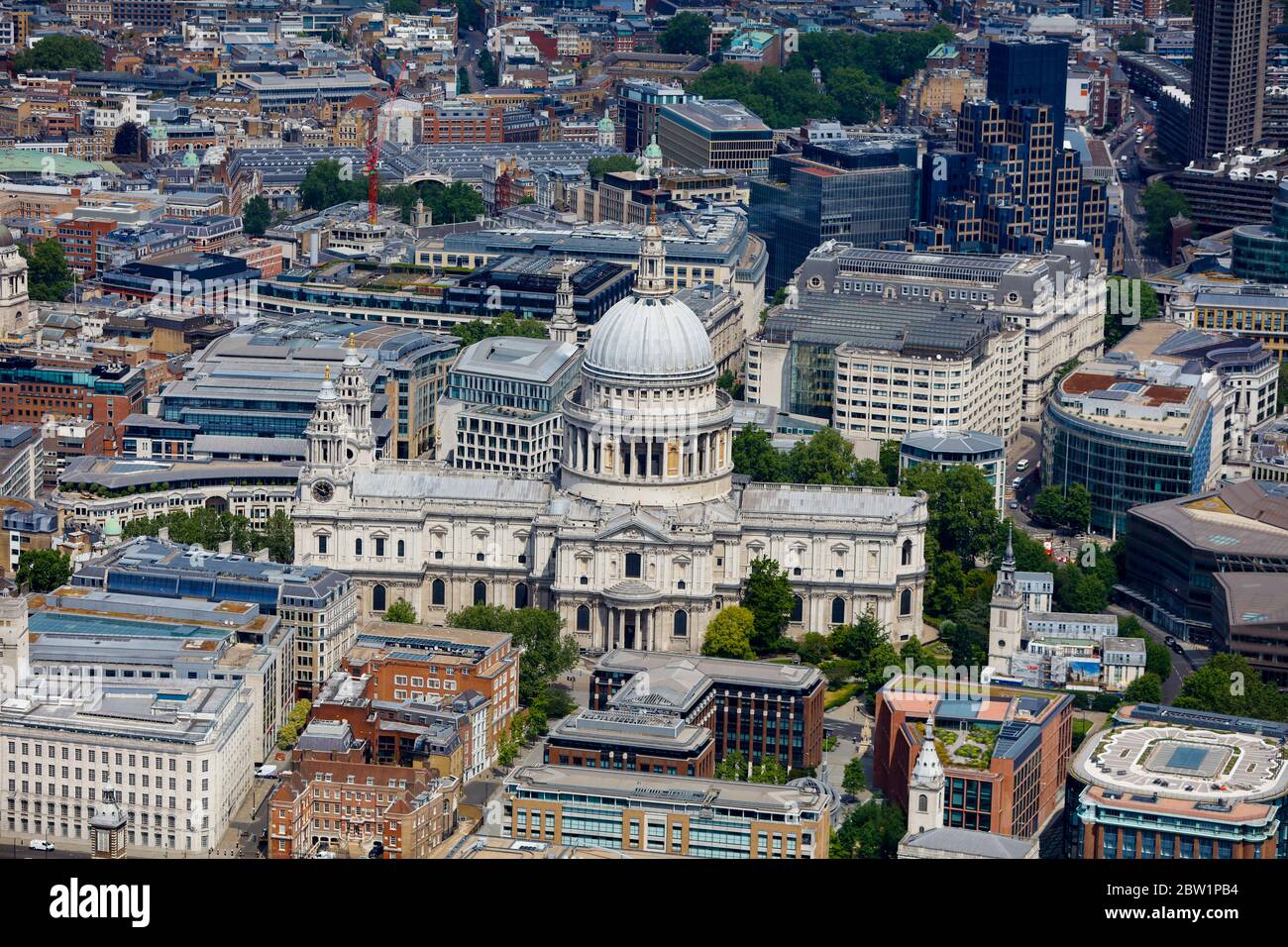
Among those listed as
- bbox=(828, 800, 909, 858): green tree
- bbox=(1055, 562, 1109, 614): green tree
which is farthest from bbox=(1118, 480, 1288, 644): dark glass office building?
bbox=(828, 800, 909, 858): green tree

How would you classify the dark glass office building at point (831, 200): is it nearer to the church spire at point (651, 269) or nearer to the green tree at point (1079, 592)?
the church spire at point (651, 269)

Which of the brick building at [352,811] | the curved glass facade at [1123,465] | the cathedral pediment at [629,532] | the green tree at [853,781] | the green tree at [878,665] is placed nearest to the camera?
the brick building at [352,811]

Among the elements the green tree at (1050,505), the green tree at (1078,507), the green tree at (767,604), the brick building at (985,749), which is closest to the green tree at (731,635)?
the green tree at (767,604)

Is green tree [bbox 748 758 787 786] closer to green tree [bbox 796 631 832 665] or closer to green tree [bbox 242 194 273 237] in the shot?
green tree [bbox 796 631 832 665]

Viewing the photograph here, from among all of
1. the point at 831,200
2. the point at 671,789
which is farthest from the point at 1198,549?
the point at 831,200

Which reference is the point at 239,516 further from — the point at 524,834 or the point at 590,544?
the point at 524,834
